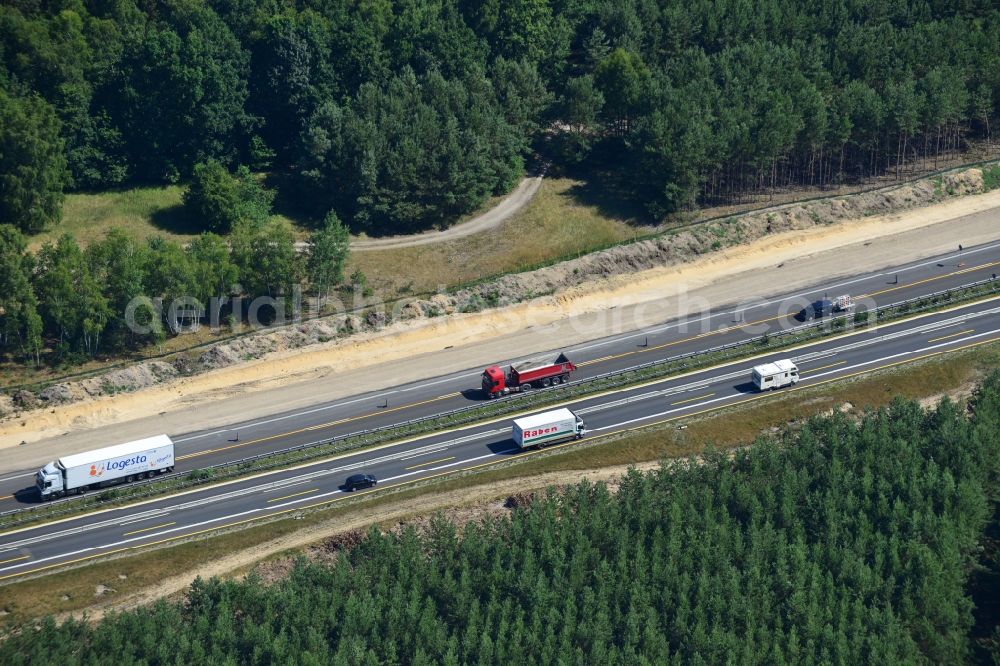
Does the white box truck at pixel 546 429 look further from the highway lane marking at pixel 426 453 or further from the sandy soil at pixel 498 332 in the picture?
the sandy soil at pixel 498 332

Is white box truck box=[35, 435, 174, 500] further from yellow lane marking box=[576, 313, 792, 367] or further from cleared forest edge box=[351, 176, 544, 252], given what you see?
yellow lane marking box=[576, 313, 792, 367]

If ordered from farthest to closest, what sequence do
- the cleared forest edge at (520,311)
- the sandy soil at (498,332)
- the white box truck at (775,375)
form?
the cleared forest edge at (520,311) < the sandy soil at (498,332) < the white box truck at (775,375)

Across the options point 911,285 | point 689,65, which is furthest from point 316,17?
point 911,285

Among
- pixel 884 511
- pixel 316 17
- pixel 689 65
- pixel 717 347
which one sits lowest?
pixel 884 511

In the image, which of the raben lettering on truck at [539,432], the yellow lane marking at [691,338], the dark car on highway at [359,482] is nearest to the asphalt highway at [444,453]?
the dark car on highway at [359,482]

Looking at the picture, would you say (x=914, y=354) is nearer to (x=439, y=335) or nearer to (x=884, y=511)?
(x=884, y=511)

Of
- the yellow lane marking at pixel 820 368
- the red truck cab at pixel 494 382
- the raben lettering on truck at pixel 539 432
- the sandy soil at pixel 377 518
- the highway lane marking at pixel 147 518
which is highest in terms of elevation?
the red truck cab at pixel 494 382

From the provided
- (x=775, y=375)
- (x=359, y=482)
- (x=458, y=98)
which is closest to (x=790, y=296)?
(x=775, y=375)
